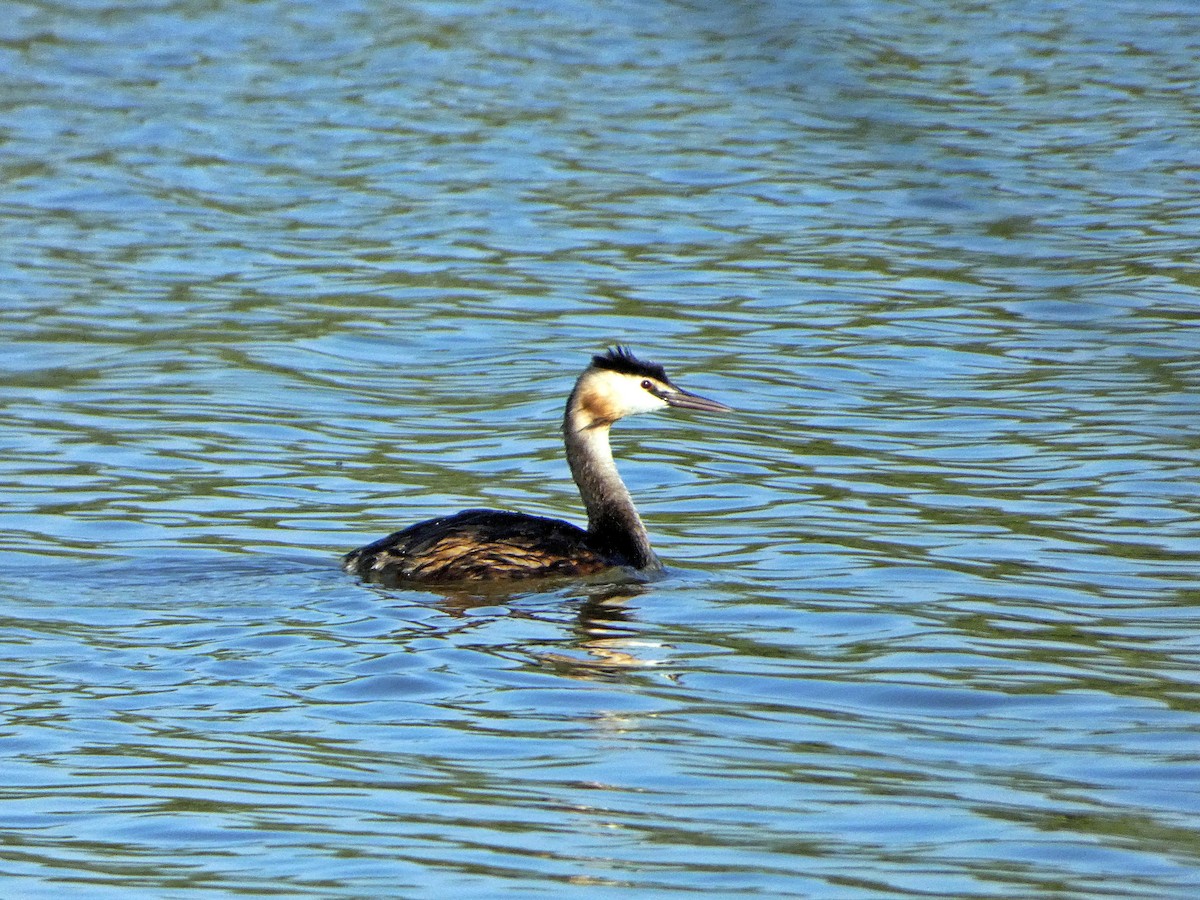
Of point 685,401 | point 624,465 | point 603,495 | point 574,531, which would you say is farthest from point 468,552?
point 624,465

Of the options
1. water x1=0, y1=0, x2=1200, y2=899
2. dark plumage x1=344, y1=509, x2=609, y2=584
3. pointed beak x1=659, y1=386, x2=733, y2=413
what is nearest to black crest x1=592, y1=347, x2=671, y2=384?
pointed beak x1=659, y1=386, x2=733, y2=413

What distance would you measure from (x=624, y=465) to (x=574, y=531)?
7.03 feet

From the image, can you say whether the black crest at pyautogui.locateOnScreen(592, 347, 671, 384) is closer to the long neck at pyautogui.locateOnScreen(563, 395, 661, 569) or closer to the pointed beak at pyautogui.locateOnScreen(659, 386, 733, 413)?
the pointed beak at pyautogui.locateOnScreen(659, 386, 733, 413)

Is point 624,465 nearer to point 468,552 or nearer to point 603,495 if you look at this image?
point 603,495

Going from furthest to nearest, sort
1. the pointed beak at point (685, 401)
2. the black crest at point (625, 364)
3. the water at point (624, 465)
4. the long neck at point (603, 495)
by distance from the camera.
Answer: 1. the pointed beak at point (685, 401)
2. the black crest at point (625, 364)
3. the long neck at point (603, 495)
4. the water at point (624, 465)

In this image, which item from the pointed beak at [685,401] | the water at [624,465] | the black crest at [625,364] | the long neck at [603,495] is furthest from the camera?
the pointed beak at [685,401]

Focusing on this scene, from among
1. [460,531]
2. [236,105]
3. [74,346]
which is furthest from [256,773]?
[236,105]

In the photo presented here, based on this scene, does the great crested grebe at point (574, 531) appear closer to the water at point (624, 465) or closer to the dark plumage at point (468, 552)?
the dark plumage at point (468, 552)

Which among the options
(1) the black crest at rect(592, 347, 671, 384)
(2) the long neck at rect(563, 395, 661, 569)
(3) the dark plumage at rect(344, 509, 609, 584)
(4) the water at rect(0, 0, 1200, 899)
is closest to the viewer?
(4) the water at rect(0, 0, 1200, 899)

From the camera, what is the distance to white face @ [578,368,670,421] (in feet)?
34.5

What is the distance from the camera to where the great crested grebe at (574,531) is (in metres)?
9.42

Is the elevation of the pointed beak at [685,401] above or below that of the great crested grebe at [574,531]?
above

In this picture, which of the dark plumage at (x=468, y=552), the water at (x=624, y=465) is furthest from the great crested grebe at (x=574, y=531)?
the water at (x=624, y=465)

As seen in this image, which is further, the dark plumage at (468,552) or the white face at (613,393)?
the white face at (613,393)
